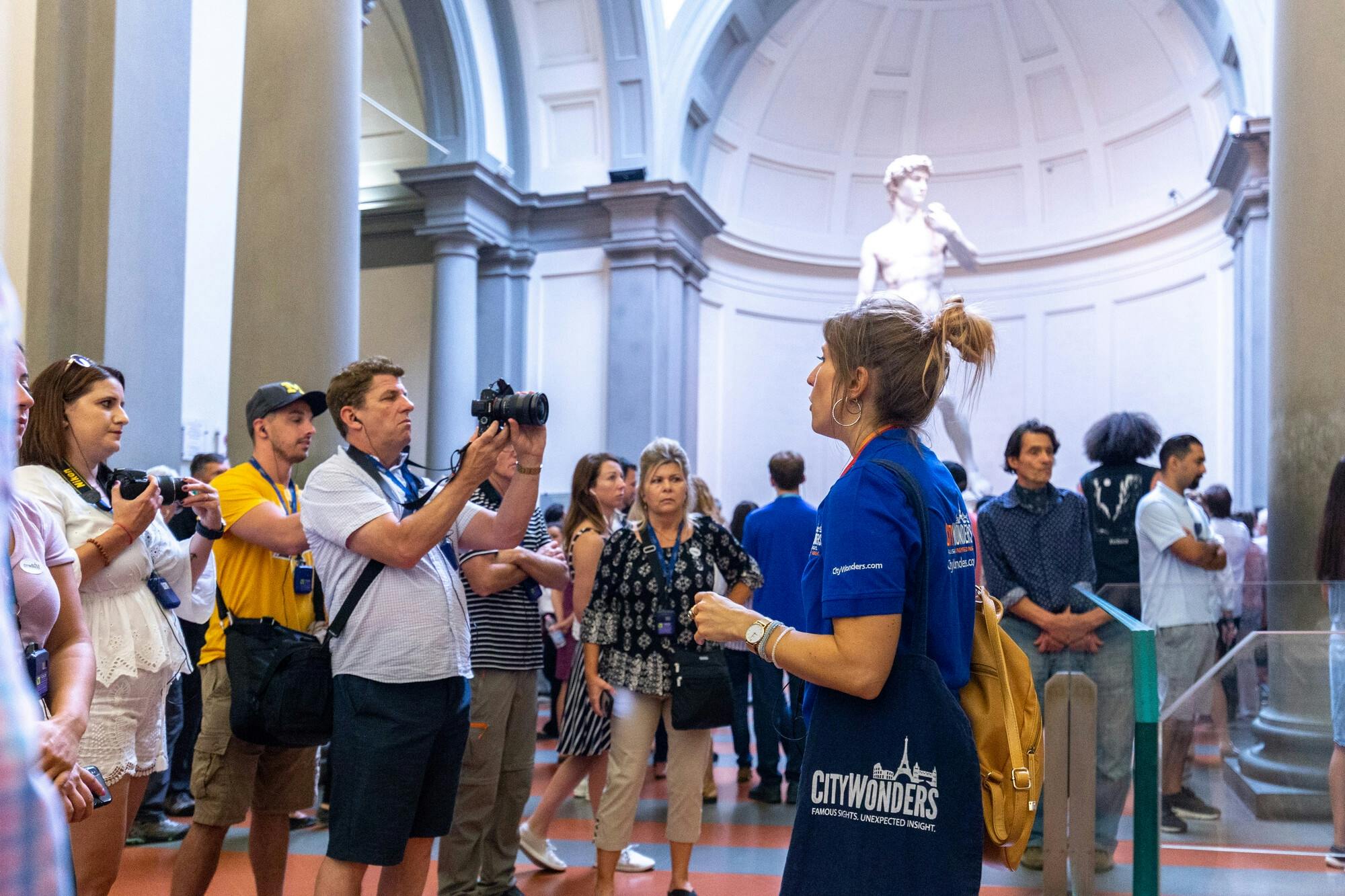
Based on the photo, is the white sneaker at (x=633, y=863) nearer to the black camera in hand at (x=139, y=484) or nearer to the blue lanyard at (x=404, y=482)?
the blue lanyard at (x=404, y=482)

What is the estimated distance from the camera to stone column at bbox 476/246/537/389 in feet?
42.1

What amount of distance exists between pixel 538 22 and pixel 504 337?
3.76 meters

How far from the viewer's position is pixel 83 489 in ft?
9.09

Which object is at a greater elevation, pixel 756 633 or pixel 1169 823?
pixel 756 633

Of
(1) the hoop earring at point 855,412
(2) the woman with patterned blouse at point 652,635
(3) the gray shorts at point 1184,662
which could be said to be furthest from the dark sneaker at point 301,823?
(1) the hoop earring at point 855,412

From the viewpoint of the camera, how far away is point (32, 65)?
4789 mm

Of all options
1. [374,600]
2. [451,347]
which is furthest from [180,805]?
[451,347]

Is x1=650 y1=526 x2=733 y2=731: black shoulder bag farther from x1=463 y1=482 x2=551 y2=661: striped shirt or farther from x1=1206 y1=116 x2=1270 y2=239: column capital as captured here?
x1=1206 y1=116 x2=1270 y2=239: column capital

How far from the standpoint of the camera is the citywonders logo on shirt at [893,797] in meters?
1.72

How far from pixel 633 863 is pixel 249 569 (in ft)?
6.76

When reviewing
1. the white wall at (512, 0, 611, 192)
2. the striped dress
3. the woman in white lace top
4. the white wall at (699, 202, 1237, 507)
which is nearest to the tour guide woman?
the woman in white lace top

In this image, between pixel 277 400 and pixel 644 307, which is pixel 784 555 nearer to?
pixel 277 400

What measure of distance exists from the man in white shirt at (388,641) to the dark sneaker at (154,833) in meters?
2.40

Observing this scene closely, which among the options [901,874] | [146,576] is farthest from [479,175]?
[901,874]
